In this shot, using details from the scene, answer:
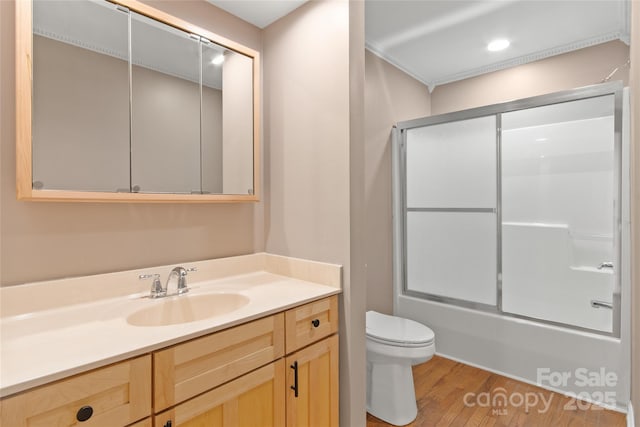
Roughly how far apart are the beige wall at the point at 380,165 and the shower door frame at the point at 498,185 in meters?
0.09

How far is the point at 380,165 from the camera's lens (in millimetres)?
2684

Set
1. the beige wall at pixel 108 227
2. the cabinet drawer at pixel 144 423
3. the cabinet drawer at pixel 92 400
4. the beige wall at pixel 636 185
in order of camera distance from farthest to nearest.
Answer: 1. the beige wall at pixel 108 227
2. the beige wall at pixel 636 185
3. the cabinet drawer at pixel 144 423
4. the cabinet drawer at pixel 92 400

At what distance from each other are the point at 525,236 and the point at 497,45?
1500 millimetres

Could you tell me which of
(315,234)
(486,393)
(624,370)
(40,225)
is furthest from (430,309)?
(40,225)

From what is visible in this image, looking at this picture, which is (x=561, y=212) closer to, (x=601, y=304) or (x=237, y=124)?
(x=601, y=304)

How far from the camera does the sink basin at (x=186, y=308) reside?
48.5 inches

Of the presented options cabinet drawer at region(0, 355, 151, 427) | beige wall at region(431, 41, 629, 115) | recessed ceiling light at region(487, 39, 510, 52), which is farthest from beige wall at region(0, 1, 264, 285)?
beige wall at region(431, 41, 629, 115)

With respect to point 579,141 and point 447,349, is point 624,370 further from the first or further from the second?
point 579,141

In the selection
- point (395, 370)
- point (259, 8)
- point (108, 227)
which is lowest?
point (395, 370)

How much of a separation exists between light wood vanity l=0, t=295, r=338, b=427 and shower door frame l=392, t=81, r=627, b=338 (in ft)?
4.99

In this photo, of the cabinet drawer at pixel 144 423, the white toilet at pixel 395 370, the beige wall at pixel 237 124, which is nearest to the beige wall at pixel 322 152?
the beige wall at pixel 237 124

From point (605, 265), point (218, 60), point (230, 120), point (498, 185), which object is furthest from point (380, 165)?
point (605, 265)

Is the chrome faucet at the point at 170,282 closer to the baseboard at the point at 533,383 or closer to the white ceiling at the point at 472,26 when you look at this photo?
the white ceiling at the point at 472,26

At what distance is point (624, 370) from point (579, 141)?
1.44 m
